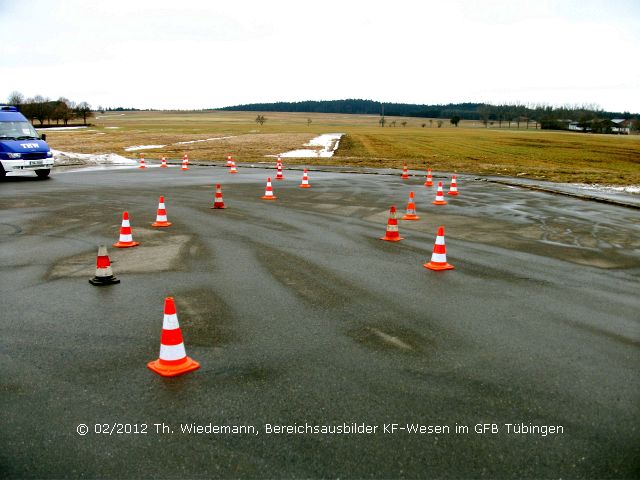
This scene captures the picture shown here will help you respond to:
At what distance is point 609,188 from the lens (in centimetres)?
2192

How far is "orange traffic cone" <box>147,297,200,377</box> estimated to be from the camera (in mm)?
4794

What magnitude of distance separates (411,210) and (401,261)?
15.3 ft

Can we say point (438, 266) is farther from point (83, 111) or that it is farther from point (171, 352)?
point (83, 111)

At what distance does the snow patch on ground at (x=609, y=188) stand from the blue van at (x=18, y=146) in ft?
69.3

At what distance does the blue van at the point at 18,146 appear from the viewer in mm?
21391

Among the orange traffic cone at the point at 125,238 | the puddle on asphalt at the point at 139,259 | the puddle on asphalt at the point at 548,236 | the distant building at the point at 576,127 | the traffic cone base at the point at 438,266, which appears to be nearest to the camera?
the puddle on asphalt at the point at 139,259

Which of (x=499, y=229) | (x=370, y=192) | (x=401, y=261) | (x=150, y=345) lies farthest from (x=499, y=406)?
(x=370, y=192)

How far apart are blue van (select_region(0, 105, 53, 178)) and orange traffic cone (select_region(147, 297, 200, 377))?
1984 cm

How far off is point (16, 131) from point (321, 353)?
20994 millimetres

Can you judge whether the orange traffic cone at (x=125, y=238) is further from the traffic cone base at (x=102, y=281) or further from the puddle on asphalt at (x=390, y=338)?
the puddle on asphalt at (x=390, y=338)

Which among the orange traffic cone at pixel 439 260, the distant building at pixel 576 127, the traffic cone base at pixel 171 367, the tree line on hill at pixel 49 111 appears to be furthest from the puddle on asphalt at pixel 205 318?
the distant building at pixel 576 127

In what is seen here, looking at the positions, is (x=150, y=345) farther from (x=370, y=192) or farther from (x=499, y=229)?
(x=370, y=192)

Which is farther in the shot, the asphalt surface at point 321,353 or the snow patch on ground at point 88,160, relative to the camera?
the snow patch on ground at point 88,160

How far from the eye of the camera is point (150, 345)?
539cm
